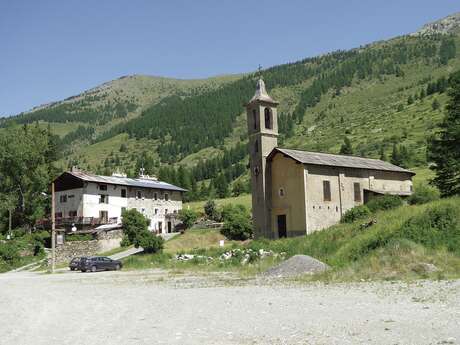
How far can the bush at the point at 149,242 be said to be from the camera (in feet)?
148

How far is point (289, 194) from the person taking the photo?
151 ft

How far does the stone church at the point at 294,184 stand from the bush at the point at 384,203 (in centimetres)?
326

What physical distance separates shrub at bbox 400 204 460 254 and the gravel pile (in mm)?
4497

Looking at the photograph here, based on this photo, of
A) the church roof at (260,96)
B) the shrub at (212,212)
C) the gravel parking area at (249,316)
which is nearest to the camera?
the gravel parking area at (249,316)

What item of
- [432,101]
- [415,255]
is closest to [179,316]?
[415,255]

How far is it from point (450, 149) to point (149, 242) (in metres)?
26.7

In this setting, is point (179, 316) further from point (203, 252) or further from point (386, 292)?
point (203, 252)

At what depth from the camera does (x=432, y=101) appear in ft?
434

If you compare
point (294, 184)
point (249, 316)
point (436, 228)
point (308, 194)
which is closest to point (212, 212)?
point (294, 184)

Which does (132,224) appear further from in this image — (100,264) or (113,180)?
(113,180)

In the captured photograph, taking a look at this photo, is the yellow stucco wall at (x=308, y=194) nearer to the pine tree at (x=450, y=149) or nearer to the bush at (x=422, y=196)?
the bush at (x=422, y=196)

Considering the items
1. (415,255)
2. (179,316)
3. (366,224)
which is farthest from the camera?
(366,224)

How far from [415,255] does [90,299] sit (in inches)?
523

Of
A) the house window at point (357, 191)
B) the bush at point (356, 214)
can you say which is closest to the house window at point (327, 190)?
the bush at point (356, 214)
